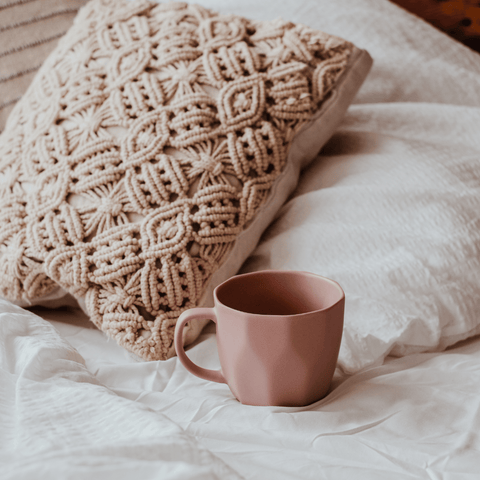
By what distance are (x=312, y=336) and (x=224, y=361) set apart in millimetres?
87

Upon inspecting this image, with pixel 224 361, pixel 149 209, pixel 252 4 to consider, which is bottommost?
pixel 224 361

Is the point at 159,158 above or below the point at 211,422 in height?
above

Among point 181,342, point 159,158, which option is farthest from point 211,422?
point 159,158

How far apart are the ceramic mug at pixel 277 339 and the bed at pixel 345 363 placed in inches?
0.8

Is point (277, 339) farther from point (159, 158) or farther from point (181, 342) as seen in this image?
Result: point (159, 158)

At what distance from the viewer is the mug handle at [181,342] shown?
1.48 ft

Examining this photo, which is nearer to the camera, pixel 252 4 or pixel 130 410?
pixel 130 410

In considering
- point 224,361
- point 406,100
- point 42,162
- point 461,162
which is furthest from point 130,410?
point 406,100

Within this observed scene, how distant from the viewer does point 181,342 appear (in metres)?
0.46

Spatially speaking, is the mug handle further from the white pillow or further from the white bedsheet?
the white pillow

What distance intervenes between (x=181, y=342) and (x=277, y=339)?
0.10 meters

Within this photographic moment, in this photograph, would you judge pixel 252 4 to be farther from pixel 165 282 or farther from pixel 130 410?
pixel 130 410

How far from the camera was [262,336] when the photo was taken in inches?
16.3

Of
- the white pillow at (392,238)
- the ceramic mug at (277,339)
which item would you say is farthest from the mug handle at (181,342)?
the white pillow at (392,238)
